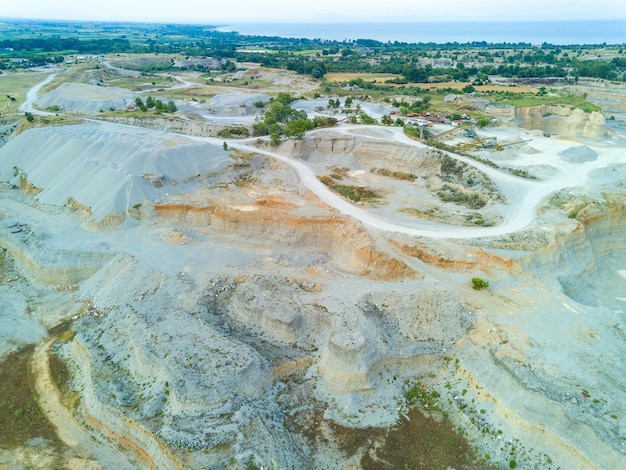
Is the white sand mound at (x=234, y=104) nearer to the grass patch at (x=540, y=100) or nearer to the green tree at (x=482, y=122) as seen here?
the green tree at (x=482, y=122)

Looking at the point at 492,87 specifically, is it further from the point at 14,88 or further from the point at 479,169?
the point at 14,88

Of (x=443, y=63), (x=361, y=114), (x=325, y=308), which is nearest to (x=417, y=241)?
(x=325, y=308)

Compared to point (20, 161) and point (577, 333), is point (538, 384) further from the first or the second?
point (20, 161)

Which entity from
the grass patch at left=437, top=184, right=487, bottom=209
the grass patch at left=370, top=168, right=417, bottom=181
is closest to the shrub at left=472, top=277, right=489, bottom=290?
the grass patch at left=437, top=184, right=487, bottom=209

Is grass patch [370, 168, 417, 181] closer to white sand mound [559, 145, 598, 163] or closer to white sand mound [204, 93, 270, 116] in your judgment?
white sand mound [559, 145, 598, 163]

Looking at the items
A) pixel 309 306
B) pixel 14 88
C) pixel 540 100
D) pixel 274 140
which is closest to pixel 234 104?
pixel 274 140

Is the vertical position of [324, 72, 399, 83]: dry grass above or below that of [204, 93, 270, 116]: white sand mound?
above
